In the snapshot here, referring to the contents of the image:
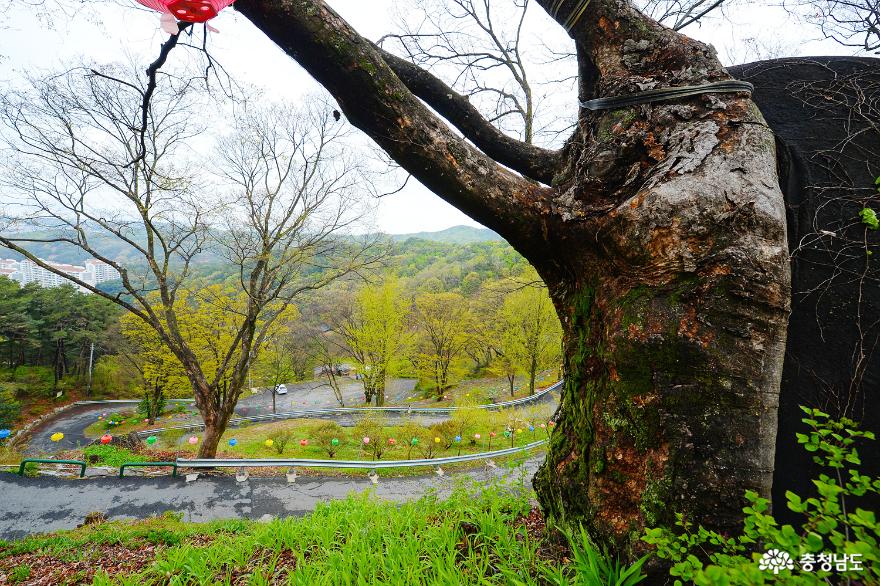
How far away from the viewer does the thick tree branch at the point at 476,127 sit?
3.02m

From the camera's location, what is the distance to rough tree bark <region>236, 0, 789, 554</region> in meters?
1.61

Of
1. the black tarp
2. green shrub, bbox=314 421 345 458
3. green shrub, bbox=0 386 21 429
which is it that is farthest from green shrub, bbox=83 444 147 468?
the black tarp

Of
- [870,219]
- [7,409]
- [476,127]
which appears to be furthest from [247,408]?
[870,219]

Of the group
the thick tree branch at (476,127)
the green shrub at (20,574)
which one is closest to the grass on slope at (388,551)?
the green shrub at (20,574)

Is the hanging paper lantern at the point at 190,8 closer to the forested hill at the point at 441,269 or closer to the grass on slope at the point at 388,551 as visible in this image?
the grass on slope at the point at 388,551

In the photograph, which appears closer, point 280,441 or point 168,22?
point 168,22

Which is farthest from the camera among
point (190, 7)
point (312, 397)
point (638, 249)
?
point (312, 397)

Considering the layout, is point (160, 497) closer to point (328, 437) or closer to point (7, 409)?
point (328, 437)

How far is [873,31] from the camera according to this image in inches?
105

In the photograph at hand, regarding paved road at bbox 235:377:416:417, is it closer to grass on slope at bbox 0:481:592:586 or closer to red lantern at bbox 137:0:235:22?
grass on slope at bbox 0:481:592:586

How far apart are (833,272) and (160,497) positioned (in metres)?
11.0

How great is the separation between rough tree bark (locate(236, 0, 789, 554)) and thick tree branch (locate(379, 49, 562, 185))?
2.18ft

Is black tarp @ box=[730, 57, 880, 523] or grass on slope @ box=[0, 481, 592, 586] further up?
black tarp @ box=[730, 57, 880, 523]

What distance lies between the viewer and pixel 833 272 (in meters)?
1.81
